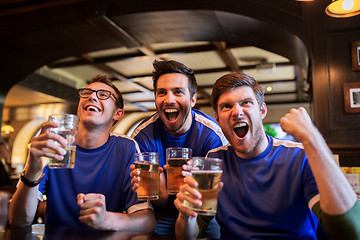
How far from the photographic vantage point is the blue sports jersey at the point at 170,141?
7.30 feet

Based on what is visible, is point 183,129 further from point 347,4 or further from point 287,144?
point 347,4

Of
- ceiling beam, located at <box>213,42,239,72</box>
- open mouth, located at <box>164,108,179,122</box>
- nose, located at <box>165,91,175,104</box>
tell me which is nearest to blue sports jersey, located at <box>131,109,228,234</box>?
open mouth, located at <box>164,108,179,122</box>

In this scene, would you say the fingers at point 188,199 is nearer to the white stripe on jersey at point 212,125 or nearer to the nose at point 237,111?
Answer: the nose at point 237,111

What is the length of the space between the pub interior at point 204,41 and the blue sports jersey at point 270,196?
228 centimetres

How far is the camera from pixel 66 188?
184 cm

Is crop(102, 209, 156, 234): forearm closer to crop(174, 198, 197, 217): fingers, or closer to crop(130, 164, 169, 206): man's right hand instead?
crop(130, 164, 169, 206): man's right hand

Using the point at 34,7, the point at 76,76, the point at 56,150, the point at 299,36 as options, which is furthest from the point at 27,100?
the point at 56,150

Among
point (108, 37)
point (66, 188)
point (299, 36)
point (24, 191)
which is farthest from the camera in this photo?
point (108, 37)

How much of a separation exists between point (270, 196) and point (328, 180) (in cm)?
43

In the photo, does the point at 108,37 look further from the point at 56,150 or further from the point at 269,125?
the point at 269,125

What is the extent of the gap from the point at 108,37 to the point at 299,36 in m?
3.04

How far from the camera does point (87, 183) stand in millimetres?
1848

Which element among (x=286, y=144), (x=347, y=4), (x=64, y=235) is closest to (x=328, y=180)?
(x=286, y=144)

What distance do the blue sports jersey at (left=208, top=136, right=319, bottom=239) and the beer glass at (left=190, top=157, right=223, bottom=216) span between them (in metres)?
0.40
